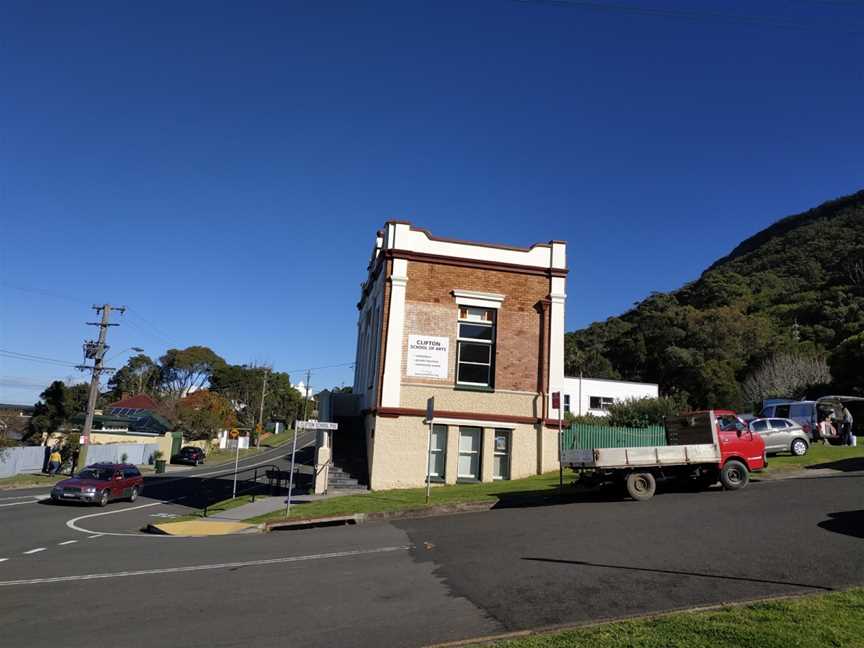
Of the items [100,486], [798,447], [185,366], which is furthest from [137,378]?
[798,447]

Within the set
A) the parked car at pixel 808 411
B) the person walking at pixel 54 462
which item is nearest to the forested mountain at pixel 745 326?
the parked car at pixel 808 411

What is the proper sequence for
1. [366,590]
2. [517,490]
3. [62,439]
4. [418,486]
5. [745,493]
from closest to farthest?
1. [366,590]
2. [745,493]
3. [517,490]
4. [418,486]
5. [62,439]

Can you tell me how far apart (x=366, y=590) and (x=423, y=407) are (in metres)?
13.5

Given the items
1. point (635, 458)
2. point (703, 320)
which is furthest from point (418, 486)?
point (703, 320)

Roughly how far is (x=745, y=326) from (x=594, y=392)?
20.0 m

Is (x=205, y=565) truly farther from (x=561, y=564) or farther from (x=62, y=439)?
(x=62, y=439)

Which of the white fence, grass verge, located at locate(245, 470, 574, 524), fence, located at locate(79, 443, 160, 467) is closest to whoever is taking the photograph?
grass verge, located at locate(245, 470, 574, 524)

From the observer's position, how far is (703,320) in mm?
67188

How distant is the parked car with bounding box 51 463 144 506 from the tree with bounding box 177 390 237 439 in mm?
40143

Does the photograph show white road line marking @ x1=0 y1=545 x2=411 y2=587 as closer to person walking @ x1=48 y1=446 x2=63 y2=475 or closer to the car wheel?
the car wheel

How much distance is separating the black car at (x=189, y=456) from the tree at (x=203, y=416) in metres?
11.1

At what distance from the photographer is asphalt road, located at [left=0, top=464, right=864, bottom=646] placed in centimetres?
689

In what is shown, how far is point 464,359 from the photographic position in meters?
22.8

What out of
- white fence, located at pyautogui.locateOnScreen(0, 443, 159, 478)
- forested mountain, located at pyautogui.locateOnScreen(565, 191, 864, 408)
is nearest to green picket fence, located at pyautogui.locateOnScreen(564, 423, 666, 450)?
white fence, located at pyautogui.locateOnScreen(0, 443, 159, 478)
